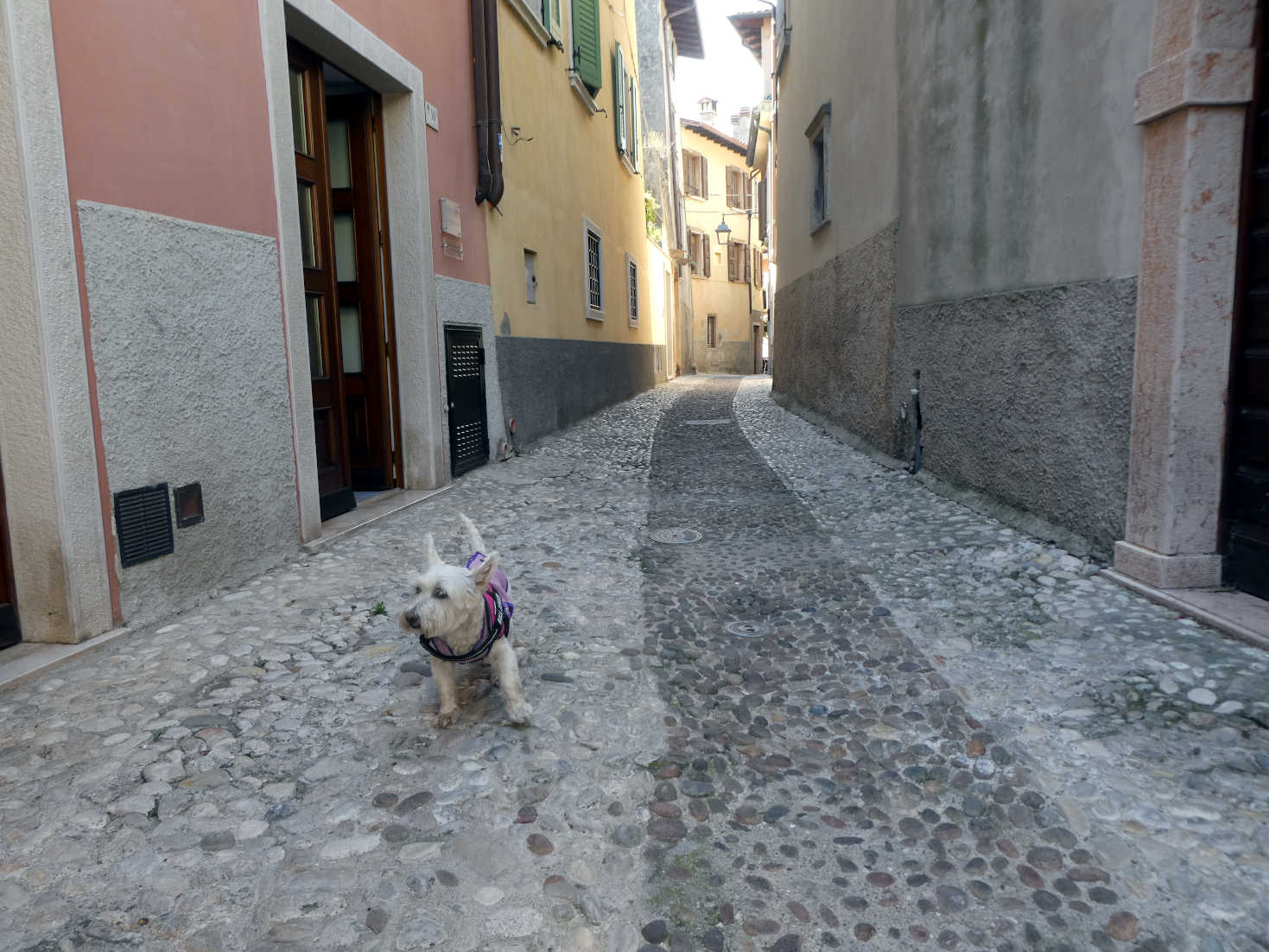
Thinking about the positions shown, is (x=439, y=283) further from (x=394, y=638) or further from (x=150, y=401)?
(x=394, y=638)

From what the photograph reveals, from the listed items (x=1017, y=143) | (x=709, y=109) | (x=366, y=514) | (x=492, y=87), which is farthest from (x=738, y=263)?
(x=366, y=514)

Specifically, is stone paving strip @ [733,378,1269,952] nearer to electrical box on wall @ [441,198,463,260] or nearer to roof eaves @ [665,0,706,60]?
electrical box on wall @ [441,198,463,260]

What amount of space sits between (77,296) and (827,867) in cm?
339

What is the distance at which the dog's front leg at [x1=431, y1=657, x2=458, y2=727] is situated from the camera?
8.93 ft

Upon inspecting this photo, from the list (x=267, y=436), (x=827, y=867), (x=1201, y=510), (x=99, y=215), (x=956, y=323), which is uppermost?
(x=99, y=215)

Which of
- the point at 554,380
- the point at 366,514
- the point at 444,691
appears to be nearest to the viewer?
the point at 444,691

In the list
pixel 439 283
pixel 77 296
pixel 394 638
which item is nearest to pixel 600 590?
pixel 394 638

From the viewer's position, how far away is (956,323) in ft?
18.9

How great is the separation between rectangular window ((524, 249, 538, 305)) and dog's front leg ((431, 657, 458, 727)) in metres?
7.19

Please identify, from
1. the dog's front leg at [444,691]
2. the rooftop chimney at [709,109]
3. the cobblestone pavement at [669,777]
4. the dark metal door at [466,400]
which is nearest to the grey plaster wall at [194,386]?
the cobblestone pavement at [669,777]

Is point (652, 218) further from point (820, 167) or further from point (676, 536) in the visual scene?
point (676, 536)

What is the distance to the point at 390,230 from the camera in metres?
6.46

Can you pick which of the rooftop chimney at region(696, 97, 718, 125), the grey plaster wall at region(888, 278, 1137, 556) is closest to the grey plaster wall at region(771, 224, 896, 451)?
the grey plaster wall at region(888, 278, 1137, 556)

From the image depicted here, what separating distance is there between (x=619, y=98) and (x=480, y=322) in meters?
9.72
